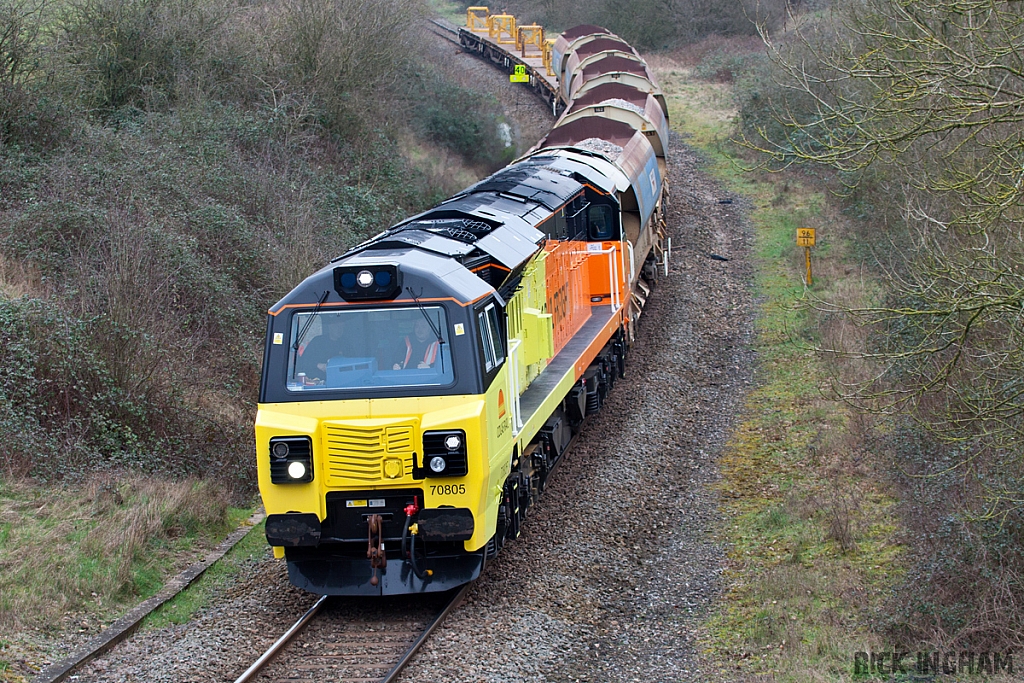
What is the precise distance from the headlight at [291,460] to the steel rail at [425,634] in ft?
5.28

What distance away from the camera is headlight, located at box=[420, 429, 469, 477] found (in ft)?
26.5

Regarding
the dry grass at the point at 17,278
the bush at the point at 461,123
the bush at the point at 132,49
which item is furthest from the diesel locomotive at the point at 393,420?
the bush at the point at 461,123

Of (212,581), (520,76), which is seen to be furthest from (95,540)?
(520,76)

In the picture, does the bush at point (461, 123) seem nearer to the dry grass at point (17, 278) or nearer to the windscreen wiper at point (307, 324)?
the dry grass at point (17, 278)

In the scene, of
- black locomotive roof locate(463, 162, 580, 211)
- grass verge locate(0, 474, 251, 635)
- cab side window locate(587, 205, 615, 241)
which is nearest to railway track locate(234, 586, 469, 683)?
grass verge locate(0, 474, 251, 635)

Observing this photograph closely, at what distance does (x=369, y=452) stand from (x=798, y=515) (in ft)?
18.1

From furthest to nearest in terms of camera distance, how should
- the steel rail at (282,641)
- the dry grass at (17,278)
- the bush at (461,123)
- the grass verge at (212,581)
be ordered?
the bush at (461,123) < the dry grass at (17,278) < the grass verge at (212,581) < the steel rail at (282,641)

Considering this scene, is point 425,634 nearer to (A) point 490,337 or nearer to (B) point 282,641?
(B) point 282,641

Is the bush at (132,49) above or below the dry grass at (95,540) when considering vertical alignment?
above

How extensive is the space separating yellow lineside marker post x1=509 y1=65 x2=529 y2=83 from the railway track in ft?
106

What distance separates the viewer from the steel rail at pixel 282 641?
7425 millimetres

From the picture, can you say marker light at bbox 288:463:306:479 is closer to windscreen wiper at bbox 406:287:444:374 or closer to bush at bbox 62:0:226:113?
windscreen wiper at bbox 406:287:444:374

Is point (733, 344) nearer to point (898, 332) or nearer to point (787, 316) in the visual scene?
point (787, 316)

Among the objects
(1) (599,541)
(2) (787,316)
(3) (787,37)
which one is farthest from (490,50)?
(1) (599,541)
